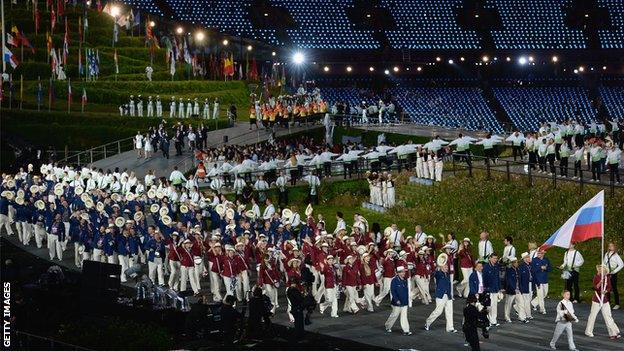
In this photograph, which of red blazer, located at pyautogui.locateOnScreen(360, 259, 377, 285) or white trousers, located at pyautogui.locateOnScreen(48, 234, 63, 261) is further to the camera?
white trousers, located at pyautogui.locateOnScreen(48, 234, 63, 261)

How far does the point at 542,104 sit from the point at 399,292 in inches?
1861

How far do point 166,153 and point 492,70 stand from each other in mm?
31041

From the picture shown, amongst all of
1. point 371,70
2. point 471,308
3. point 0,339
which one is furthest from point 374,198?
point 371,70

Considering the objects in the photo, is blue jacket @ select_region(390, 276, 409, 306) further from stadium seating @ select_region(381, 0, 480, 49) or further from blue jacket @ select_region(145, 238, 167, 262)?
stadium seating @ select_region(381, 0, 480, 49)

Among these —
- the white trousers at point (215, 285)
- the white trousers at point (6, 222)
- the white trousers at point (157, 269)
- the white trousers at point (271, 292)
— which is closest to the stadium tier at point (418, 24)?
the white trousers at point (6, 222)

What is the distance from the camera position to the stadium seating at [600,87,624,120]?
242 feet

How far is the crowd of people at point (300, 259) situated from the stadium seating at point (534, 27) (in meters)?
45.3

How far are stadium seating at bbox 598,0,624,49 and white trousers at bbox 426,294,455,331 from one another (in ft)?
184

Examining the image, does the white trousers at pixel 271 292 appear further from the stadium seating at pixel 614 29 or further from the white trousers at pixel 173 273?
the stadium seating at pixel 614 29

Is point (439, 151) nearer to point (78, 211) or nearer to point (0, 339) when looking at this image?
point (78, 211)

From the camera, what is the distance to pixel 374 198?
153ft

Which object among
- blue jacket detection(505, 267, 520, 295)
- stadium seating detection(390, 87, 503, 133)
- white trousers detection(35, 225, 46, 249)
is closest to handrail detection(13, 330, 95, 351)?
blue jacket detection(505, 267, 520, 295)

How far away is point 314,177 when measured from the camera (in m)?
48.7

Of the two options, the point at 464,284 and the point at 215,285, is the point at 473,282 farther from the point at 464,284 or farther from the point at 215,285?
the point at 215,285
